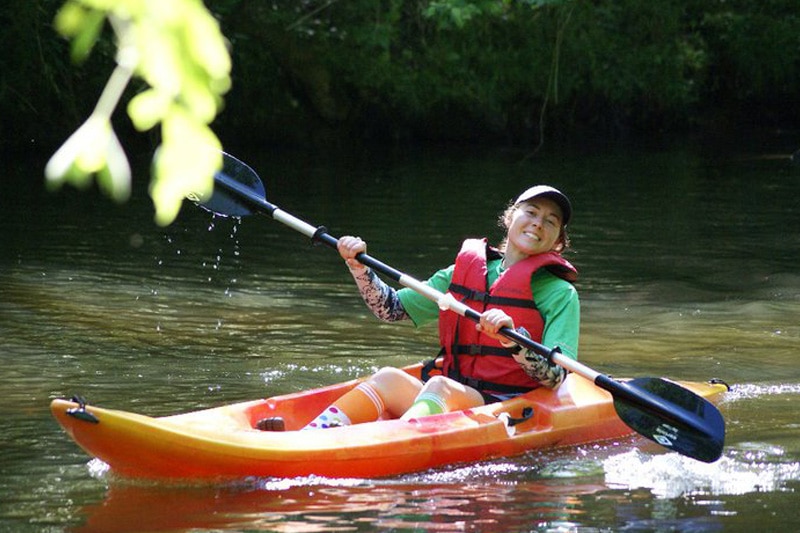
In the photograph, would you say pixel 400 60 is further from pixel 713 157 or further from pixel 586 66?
pixel 713 157

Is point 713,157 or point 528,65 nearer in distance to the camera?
point 713,157

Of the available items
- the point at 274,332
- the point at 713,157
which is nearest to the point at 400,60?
the point at 713,157

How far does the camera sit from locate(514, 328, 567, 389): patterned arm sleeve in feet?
14.8

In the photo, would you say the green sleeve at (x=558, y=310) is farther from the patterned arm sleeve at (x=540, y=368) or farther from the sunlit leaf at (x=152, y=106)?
the sunlit leaf at (x=152, y=106)

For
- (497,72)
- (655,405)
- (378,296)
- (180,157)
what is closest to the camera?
(180,157)

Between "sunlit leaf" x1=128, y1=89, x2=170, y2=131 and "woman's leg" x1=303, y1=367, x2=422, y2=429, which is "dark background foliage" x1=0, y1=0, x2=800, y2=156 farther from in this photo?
"sunlit leaf" x1=128, y1=89, x2=170, y2=131

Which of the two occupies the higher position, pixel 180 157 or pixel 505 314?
pixel 180 157

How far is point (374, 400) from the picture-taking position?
457cm

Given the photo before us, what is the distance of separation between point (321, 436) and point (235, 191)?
169 centimetres

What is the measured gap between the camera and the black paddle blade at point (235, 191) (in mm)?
5559

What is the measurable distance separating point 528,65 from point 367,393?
50.4 feet

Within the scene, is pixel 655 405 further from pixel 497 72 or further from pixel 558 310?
pixel 497 72

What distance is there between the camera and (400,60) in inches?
734

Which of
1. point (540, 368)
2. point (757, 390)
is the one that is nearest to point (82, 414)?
point (540, 368)
